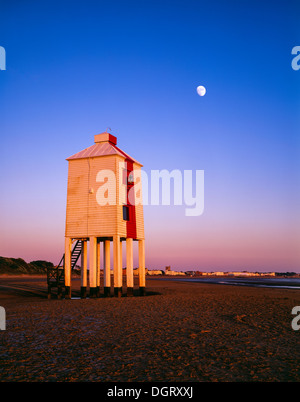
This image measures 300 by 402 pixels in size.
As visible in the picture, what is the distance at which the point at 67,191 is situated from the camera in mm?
27016

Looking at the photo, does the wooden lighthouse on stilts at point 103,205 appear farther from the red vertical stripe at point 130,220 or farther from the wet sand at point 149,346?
the wet sand at point 149,346

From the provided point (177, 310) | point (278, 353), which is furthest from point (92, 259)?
point (278, 353)

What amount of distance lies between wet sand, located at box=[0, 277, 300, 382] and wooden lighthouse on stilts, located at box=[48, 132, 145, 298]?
8729mm

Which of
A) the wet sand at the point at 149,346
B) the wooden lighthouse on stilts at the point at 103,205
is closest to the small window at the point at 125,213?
the wooden lighthouse on stilts at the point at 103,205

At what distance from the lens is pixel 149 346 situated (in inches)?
403

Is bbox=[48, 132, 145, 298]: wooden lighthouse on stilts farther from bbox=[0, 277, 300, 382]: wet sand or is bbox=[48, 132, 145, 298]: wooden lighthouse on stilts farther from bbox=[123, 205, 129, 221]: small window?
bbox=[0, 277, 300, 382]: wet sand

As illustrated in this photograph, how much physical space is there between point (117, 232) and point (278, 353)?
16426 millimetres

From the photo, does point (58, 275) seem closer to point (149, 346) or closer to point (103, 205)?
point (103, 205)

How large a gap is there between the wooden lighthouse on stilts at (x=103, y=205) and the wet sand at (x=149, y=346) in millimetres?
8729

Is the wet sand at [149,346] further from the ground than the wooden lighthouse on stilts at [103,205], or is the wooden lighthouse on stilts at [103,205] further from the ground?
the wooden lighthouse on stilts at [103,205]

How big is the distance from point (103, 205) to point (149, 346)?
632 inches

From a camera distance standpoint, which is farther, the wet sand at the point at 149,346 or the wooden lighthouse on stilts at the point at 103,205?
the wooden lighthouse on stilts at the point at 103,205

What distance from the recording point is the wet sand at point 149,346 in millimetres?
7758
